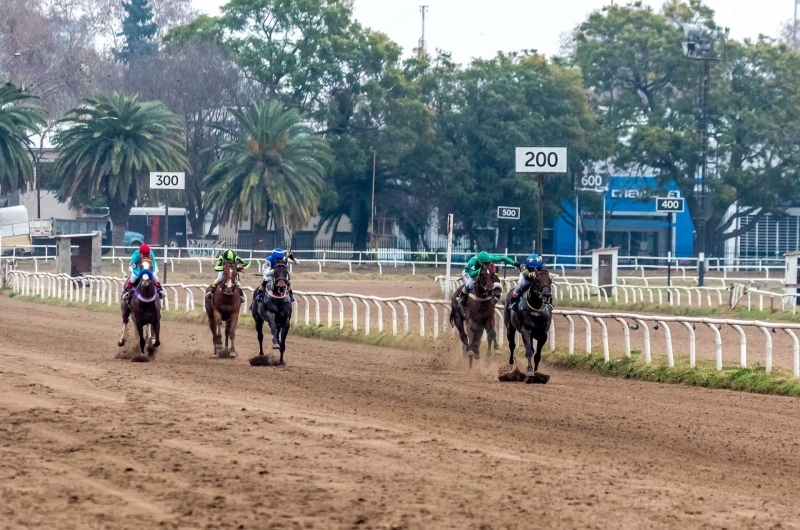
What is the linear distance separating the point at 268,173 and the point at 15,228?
11.4 m

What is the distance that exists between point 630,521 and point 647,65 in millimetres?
56215

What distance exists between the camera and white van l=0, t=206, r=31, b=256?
2104 inches

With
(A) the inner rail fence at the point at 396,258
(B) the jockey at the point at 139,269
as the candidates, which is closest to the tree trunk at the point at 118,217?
(A) the inner rail fence at the point at 396,258

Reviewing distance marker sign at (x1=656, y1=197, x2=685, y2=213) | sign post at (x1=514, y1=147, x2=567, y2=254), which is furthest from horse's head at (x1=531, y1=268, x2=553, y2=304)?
distance marker sign at (x1=656, y1=197, x2=685, y2=213)

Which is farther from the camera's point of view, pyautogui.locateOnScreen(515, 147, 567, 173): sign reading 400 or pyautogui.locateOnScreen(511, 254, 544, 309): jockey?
pyautogui.locateOnScreen(515, 147, 567, 173): sign reading 400

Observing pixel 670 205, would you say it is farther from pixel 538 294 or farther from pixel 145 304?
pixel 145 304

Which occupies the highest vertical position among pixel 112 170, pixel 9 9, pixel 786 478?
pixel 9 9

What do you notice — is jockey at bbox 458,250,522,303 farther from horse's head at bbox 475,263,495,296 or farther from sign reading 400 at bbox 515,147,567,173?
sign reading 400 at bbox 515,147,567,173

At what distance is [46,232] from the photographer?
54.1 metres

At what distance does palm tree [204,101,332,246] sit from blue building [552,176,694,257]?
14719 mm

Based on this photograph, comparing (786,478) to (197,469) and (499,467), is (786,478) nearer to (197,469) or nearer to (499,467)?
(499,467)

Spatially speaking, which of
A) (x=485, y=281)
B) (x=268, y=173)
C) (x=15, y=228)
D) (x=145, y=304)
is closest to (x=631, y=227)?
(x=268, y=173)

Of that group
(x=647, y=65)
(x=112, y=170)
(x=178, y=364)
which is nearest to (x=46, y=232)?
(x=112, y=170)

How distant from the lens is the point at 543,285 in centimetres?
1465
